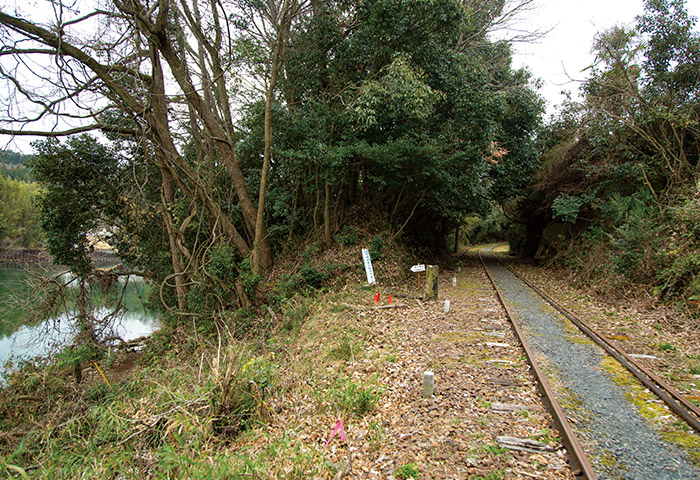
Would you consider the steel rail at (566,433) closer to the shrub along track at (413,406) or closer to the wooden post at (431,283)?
the shrub along track at (413,406)

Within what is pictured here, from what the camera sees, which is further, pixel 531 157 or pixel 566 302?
pixel 531 157

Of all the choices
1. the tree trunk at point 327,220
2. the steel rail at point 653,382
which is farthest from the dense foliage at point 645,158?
the tree trunk at point 327,220

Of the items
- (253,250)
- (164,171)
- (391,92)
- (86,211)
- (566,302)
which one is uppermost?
(391,92)

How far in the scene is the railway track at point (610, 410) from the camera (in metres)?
3.47

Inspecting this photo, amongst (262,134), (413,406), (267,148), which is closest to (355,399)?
(413,406)

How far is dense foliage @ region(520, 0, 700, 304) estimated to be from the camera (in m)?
9.66

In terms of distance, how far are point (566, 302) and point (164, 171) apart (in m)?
12.9


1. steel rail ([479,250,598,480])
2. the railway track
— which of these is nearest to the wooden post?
the railway track

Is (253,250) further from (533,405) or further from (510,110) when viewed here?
(510,110)

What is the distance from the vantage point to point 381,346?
23.3 ft

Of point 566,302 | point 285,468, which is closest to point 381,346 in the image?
point 285,468

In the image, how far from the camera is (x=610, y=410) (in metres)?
4.46

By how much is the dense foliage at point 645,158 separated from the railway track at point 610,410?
160 inches

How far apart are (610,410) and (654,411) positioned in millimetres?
510
